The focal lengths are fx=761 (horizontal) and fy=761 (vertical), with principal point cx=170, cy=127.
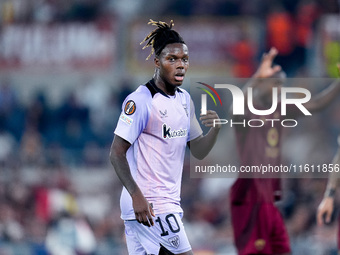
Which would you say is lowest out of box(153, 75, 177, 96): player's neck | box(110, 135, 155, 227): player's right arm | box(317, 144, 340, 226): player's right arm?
box(317, 144, 340, 226): player's right arm

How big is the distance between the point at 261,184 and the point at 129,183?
111 inches

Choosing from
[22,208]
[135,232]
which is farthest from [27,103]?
[135,232]

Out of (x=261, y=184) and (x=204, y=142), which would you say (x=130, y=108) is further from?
(x=261, y=184)

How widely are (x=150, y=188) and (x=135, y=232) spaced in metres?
0.37

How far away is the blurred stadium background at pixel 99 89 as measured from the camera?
13.4 meters

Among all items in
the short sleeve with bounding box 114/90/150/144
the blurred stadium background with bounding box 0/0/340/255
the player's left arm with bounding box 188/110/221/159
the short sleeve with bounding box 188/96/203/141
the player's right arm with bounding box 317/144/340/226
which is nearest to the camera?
the short sleeve with bounding box 114/90/150/144

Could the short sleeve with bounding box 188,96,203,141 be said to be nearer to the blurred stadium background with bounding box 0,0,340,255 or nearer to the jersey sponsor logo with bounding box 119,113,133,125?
the jersey sponsor logo with bounding box 119,113,133,125

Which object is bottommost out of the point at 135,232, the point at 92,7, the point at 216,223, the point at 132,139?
the point at 216,223

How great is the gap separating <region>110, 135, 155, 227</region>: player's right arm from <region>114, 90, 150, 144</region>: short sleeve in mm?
52

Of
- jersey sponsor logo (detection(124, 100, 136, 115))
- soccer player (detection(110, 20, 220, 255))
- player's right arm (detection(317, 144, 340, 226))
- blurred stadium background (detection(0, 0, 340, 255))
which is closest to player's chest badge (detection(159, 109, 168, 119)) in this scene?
soccer player (detection(110, 20, 220, 255))

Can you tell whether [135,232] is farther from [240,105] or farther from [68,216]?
[68,216]

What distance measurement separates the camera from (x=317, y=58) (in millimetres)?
16141

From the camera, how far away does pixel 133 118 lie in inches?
220

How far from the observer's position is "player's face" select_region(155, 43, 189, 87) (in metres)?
5.69
